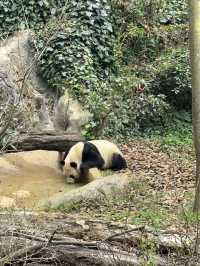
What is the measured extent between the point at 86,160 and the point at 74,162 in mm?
223

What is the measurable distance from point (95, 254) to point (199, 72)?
2892mm

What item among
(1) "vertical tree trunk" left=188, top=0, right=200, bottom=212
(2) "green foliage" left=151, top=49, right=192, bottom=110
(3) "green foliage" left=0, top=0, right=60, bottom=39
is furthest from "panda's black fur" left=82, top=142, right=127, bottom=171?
(3) "green foliage" left=0, top=0, right=60, bottom=39

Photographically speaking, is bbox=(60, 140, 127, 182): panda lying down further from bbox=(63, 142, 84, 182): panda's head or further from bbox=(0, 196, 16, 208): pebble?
bbox=(0, 196, 16, 208): pebble

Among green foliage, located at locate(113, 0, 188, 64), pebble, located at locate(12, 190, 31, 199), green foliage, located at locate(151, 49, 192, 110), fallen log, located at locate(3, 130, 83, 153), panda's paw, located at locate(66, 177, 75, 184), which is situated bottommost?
pebble, located at locate(12, 190, 31, 199)

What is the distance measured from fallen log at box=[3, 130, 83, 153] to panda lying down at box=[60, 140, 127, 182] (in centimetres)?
20

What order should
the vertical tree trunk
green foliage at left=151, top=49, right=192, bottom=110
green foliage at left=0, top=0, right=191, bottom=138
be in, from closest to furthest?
the vertical tree trunk → green foliage at left=0, top=0, right=191, bottom=138 → green foliage at left=151, top=49, right=192, bottom=110

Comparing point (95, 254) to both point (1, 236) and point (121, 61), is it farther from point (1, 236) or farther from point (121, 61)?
point (121, 61)

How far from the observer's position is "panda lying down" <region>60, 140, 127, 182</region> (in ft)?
30.6

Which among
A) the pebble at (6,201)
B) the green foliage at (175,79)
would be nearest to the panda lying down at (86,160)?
the pebble at (6,201)

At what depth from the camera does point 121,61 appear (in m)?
14.3

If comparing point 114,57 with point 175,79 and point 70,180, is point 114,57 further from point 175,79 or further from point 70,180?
point 70,180

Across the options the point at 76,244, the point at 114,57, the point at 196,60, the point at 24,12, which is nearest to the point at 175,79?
the point at 114,57

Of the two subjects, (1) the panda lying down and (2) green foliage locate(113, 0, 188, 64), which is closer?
(1) the panda lying down

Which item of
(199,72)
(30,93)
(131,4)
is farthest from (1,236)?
(131,4)
